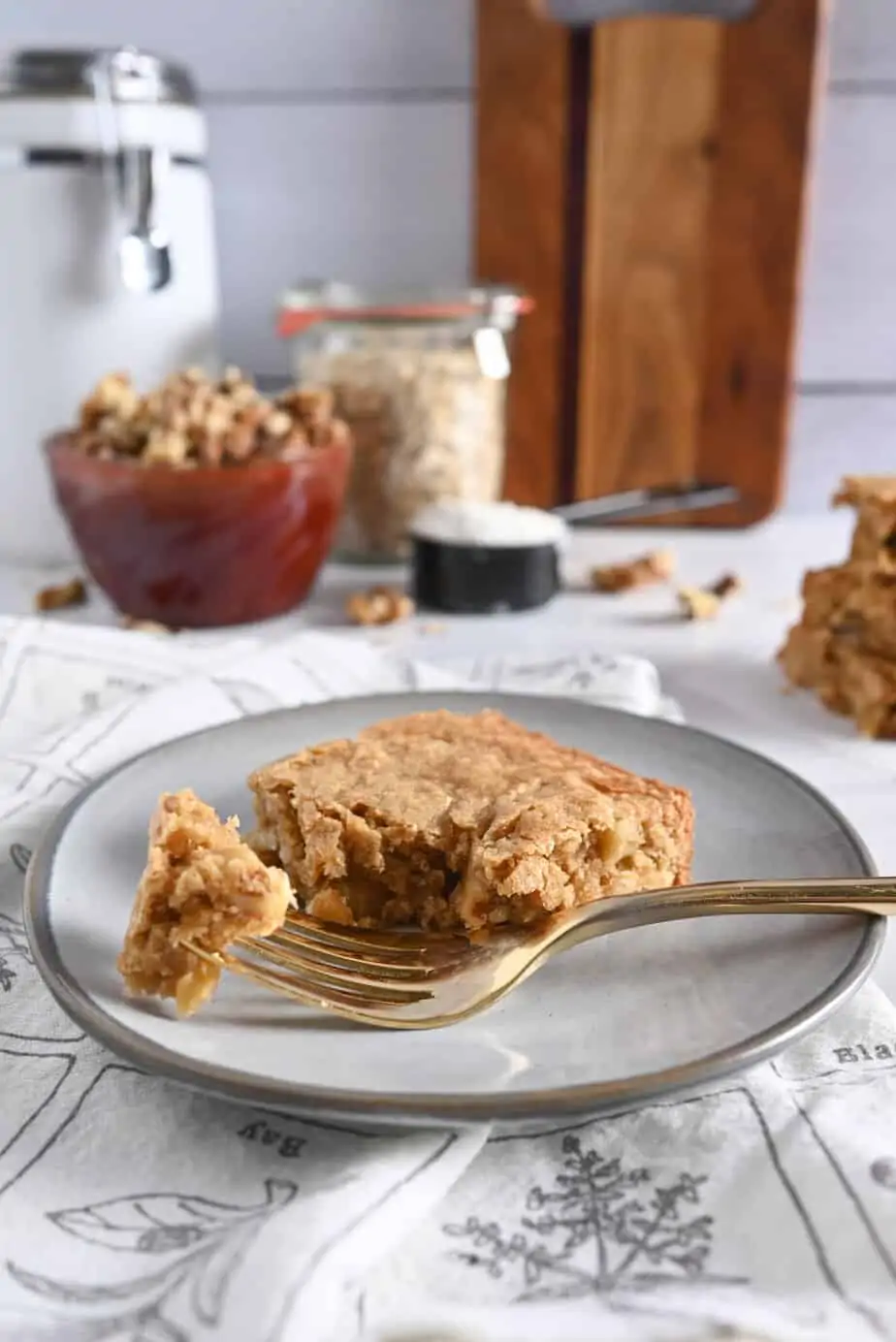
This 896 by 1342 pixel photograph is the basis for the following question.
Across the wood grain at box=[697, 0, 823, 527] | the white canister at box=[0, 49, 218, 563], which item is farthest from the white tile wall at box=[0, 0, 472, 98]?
the wood grain at box=[697, 0, 823, 527]

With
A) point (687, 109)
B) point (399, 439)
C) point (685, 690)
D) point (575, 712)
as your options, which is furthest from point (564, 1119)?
point (687, 109)

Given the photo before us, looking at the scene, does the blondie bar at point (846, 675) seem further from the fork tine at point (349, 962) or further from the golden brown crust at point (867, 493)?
the fork tine at point (349, 962)

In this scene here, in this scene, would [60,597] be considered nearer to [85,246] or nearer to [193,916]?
[85,246]

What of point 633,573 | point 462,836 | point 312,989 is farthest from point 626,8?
point 312,989

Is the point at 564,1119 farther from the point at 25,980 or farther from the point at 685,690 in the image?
the point at 685,690

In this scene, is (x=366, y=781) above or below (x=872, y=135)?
below

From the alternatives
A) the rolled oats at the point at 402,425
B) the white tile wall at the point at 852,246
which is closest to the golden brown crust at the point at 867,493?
the rolled oats at the point at 402,425
